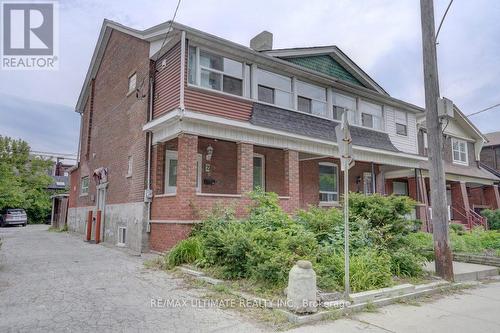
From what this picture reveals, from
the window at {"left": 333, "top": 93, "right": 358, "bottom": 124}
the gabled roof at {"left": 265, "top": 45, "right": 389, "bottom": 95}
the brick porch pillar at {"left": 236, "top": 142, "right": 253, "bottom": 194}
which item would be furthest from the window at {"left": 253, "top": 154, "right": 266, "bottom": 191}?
the gabled roof at {"left": 265, "top": 45, "right": 389, "bottom": 95}

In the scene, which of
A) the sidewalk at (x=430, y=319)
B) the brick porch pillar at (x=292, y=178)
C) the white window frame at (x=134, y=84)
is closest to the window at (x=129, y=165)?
the white window frame at (x=134, y=84)

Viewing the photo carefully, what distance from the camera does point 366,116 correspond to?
16.0 m

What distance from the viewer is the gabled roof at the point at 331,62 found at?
14125 millimetres

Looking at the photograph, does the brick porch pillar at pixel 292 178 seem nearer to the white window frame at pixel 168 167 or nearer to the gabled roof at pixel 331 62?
the white window frame at pixel 168 167

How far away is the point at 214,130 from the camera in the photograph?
10523 millimetres

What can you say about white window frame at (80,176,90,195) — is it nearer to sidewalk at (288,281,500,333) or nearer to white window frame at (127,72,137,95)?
white window frame at (127,72,137,95)

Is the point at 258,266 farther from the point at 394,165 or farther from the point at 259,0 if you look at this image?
the point at 394,165

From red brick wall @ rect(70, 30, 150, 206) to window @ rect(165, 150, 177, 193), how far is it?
2.39 feet

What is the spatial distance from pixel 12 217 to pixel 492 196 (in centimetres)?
3715

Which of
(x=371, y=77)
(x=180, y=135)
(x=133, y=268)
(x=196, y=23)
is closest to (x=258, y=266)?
(x=133, y=268)

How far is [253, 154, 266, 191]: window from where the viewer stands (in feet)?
44.5

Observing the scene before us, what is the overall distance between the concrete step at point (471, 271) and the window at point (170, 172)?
7.67 m

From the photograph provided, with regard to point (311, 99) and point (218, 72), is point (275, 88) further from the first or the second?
point (218, 72)

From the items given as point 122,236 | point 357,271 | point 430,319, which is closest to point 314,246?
point 357,271
